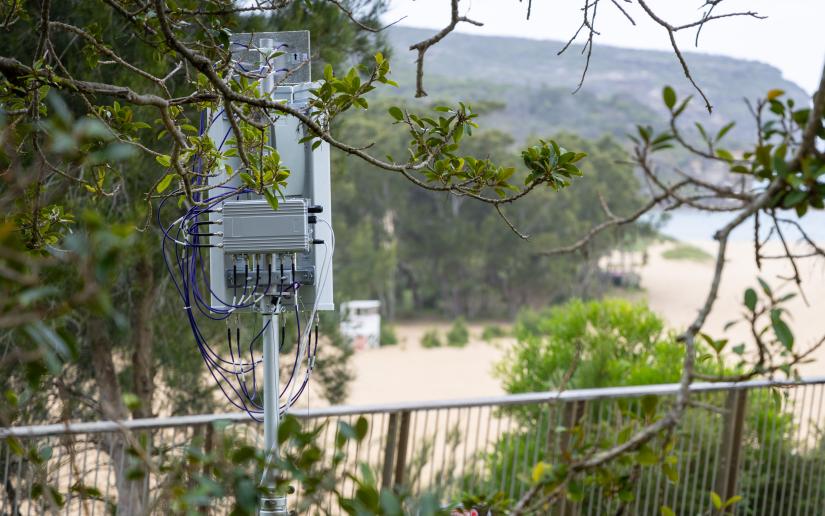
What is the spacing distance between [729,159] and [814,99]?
0.63 feet

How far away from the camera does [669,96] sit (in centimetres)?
124

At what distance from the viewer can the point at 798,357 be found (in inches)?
43.9

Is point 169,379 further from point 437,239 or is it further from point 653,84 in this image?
point 653,84

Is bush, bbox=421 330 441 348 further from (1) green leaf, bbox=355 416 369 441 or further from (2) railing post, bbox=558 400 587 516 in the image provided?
(1) green leaf, bbox=355 416 369 441

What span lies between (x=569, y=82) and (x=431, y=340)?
119 feet

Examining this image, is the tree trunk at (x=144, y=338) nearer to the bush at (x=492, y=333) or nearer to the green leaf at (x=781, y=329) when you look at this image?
the green leaf at (x=781, y=329)

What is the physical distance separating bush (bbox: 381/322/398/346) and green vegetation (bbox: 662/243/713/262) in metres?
22.7

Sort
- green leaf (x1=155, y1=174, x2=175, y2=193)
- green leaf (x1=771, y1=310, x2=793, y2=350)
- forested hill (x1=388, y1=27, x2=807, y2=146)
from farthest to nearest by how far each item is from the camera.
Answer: forested hill (x1=388, y1=27, x2=807, y2=146) → green leaf (x1=155, y1=174, x2=175, y2=193) → green leaf (x1=771, y1=310, x2=793, y2=350)

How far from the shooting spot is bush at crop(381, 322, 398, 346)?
139 feet

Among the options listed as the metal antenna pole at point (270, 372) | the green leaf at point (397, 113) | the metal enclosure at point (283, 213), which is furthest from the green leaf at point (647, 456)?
the metal antenna pole at point (270, 372)

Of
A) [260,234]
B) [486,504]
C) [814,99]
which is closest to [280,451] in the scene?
[486,504]

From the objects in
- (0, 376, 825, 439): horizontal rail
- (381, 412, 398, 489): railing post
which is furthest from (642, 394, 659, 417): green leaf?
(381, 412, 398, 489): railing post

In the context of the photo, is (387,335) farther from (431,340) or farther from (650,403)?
(650,403)

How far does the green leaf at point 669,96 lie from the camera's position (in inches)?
47.7
